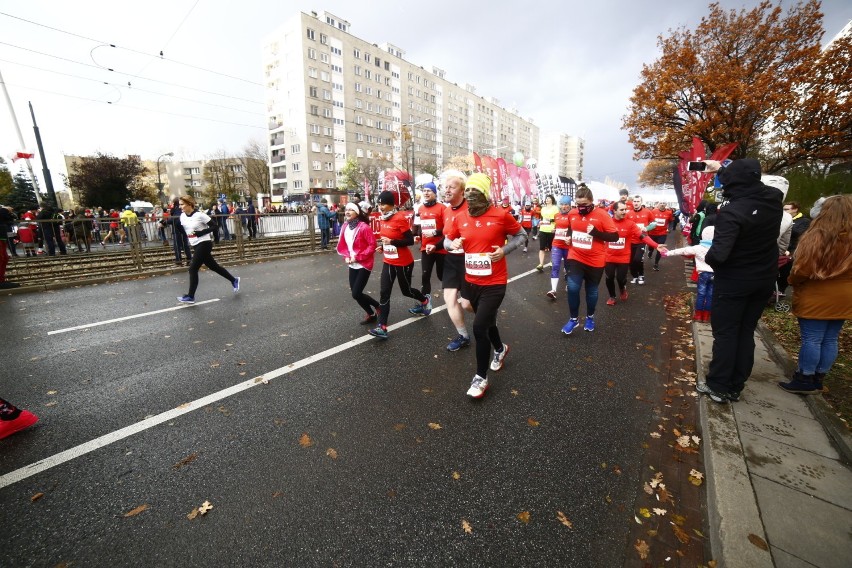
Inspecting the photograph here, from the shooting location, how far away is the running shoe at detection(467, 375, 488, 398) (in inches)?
142

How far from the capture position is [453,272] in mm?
4801

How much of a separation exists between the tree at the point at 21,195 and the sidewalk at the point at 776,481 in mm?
39370

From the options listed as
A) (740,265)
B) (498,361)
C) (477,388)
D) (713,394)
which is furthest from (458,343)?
(740,265)

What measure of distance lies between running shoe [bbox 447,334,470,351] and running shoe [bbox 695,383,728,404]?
8.42 feet

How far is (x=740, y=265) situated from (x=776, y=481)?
1.73 metres

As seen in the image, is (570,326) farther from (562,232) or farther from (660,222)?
(660,222)

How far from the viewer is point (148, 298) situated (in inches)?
314

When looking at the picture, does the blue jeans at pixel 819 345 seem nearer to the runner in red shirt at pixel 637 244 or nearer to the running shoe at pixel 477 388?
the running shoe at pixel 477 388

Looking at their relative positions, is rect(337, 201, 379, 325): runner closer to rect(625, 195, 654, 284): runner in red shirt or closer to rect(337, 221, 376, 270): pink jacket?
rect(337, 221, 376, 270): pink jacket

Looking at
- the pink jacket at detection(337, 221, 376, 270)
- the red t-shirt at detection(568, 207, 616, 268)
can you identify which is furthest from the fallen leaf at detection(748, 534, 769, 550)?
the pink jacket at detection(337, 221, 376, 270)

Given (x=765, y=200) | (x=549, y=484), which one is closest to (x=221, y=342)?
(x=549, y=484)

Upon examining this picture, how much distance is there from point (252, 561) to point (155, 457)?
1434 millimetres

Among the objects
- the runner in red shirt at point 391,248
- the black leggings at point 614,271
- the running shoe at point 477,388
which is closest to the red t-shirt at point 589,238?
the black leggings at point 614,271

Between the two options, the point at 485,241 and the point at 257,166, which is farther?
the point at 257,166
